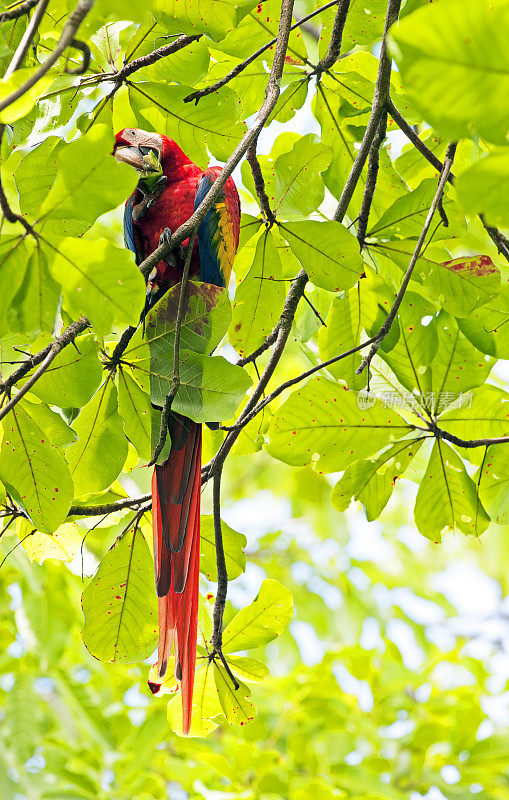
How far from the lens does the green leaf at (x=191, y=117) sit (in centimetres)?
107

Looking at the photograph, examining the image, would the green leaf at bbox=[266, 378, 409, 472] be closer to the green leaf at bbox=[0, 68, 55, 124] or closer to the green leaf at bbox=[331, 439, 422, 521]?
the green leaf at bbox=[331, 439, 422, 521]

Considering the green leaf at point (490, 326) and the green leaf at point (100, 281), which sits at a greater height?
the green leaf at point (490, 326)

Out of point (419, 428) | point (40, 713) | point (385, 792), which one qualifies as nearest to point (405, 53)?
point (419, 428)

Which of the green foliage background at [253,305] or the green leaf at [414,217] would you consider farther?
the green leaf at [414,217]

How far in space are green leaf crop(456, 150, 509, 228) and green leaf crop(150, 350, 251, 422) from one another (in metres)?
0.48

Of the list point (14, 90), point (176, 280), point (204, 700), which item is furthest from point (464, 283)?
point (204, 700)

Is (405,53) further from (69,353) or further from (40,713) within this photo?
(40,713)

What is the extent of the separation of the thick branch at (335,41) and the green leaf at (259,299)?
330 mm

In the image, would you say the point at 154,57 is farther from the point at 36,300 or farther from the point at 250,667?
the point at 250,667

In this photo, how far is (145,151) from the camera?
1282mm

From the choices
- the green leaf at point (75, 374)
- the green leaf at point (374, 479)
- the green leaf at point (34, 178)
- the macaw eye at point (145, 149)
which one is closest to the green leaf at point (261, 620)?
the green leaf at point (374, 479)

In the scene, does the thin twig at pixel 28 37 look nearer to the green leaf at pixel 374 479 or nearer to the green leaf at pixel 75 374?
the green leaf at pixel 75 374

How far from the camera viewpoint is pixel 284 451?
42.9 inches

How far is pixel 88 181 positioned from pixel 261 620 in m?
0.78
